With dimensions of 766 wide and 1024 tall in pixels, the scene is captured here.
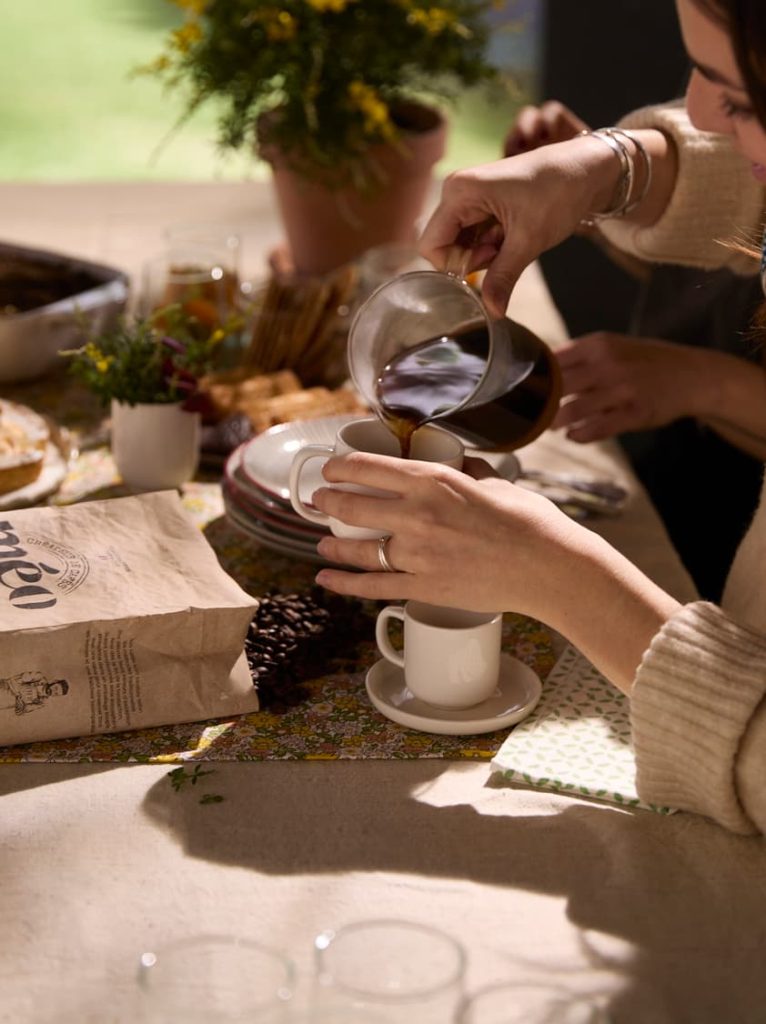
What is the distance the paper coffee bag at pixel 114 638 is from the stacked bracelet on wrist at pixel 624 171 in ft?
2.11

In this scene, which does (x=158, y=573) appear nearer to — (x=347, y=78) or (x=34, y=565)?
(x=34, y=565)

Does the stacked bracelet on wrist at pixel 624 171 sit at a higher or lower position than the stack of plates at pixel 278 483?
higher

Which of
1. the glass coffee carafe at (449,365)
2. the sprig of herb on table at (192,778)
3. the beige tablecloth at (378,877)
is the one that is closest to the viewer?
the beige tablecloth at (378,877)

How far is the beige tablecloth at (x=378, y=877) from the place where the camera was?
0.78 m

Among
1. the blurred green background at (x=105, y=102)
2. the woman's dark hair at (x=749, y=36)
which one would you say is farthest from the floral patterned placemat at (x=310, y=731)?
the blurred green background at (x=105, y=102)

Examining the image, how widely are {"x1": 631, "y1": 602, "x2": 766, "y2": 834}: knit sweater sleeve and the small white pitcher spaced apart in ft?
2.18

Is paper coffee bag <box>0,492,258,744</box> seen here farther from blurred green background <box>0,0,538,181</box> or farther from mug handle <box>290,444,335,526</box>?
blurred green background <box>0,0,538,181</box>

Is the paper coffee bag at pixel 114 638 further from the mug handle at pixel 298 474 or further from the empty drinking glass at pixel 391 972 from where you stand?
the empty drinking glass at pixel 391 972

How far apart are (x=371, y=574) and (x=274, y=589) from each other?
8.9 inches

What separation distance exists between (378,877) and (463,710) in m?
0.21

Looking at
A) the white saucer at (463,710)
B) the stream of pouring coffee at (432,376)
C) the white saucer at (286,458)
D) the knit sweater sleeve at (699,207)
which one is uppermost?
the knit sweater sleeve at (699,207)

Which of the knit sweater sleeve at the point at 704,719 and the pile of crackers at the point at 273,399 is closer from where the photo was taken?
the knit sweater sleeve at the point at 704,719

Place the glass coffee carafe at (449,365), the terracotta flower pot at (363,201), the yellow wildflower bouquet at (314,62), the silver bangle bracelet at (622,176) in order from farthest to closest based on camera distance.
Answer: the terracotta flower pot at (363,201)
the yellow wildflower bouquet at (314,62)
the silver bangle bracelet at (622,176)
the glass coffee carafe at (449,365)

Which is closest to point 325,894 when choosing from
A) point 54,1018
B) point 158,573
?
point 54,1018
